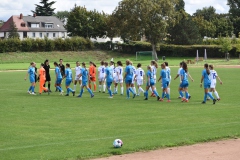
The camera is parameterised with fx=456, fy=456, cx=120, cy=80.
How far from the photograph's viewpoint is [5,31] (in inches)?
4919

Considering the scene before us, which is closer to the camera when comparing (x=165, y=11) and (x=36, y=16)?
(x=165, y=11)

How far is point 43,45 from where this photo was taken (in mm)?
91312

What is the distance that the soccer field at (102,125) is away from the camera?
12.4 m

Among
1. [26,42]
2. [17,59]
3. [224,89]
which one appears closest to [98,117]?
[224,89]

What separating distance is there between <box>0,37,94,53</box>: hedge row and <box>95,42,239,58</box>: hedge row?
6306 millimetres

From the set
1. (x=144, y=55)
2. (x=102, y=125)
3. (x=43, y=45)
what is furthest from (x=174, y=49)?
(x=102, y=125)

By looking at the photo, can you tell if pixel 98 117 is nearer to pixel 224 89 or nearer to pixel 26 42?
pixel 224 89

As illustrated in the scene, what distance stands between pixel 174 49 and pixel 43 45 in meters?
26.8

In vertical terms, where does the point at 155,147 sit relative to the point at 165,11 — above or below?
below

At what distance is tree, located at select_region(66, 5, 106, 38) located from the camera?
111m

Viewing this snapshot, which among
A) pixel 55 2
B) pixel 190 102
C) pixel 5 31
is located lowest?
pixel 190 102

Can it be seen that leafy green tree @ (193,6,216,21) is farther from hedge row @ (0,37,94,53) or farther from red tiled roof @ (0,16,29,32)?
hedge row @ (0,37,94,53)

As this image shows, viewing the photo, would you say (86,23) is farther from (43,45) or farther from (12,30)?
(43,45)

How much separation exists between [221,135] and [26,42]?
258 feet
